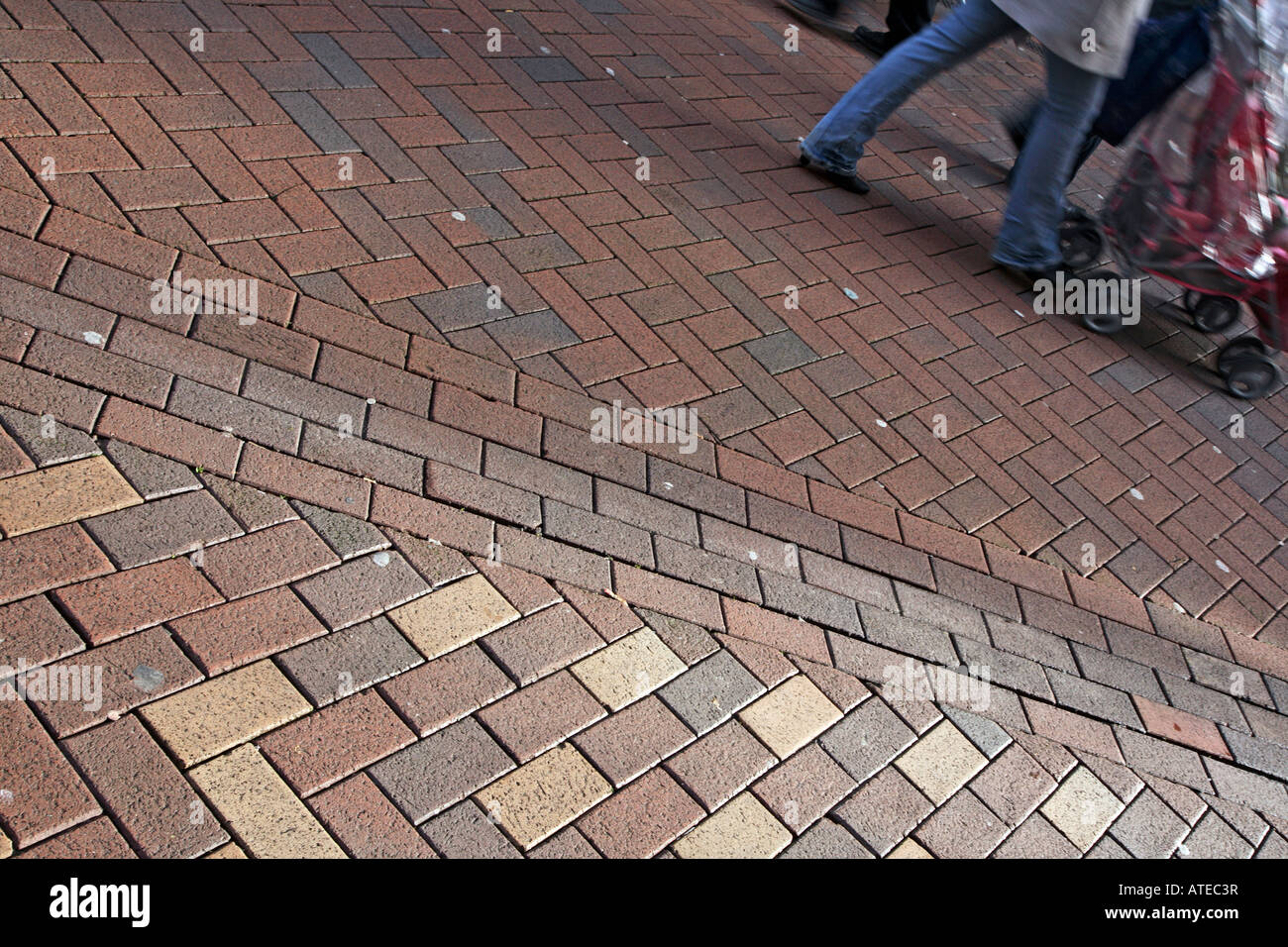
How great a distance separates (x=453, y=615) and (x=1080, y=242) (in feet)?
13.6

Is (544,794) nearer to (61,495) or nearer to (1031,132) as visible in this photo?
(61,495)

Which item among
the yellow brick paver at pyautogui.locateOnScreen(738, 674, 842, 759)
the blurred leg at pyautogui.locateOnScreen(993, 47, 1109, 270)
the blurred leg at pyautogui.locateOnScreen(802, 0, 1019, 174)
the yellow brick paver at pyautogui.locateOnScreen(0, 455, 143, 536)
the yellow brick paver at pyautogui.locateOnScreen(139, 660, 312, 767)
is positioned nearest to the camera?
the yellow brick paver at pyautogui.locateOnScreen(139, 660, 312, 767)

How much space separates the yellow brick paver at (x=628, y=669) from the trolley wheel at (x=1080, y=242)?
A: 3.72 metres

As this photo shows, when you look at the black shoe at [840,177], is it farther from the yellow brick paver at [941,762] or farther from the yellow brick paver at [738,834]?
the yellow brick paver at [738,834]

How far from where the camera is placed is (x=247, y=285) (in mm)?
3322

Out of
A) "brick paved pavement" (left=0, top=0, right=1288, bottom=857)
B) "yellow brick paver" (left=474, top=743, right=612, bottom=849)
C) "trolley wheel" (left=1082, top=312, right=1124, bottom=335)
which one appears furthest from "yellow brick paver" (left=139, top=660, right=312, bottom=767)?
"trolley wheel" (left=1082, top=312, right=1124, bottom=335)

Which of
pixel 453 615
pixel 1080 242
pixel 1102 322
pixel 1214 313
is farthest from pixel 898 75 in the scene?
pixel 453 615

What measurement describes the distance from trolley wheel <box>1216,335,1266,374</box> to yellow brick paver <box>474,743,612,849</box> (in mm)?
4194

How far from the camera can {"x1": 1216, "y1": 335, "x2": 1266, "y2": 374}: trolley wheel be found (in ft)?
17.2

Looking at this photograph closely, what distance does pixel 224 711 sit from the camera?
228 centimetres

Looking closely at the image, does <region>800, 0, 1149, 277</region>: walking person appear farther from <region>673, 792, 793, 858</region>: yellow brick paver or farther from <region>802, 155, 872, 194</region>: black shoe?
<region>673, 792, 793, 858</region>: yellow brick paver

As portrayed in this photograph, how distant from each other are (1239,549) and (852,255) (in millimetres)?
1942

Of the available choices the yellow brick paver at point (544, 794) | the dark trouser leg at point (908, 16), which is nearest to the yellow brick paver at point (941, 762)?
the yellow brick paver at point (544, 794)

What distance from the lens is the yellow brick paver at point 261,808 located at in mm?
2102
